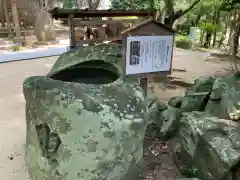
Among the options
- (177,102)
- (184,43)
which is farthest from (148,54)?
(184,43)

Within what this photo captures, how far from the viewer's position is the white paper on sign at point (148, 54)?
259 cm

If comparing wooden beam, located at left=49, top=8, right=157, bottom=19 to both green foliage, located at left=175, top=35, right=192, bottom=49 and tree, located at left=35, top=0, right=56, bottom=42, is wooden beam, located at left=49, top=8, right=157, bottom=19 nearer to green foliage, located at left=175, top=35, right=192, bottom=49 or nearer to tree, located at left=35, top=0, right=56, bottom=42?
tree, located at left=35, top=0, right=56, bottom=42

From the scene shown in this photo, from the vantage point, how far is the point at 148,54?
271cm

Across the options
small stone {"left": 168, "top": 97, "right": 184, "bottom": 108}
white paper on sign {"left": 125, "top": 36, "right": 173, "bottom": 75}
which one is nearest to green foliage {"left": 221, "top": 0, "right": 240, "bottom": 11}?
small stone {"left": 168, "top": 97, "right": 184, "bottom": 108}

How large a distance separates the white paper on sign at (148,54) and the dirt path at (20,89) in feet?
5.57

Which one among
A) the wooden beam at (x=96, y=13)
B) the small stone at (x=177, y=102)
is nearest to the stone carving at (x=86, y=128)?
the wooden beam at (x=96, y=13)

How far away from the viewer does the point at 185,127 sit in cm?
291

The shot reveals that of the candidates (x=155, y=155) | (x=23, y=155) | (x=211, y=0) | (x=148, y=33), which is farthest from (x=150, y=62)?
(x=211, y=0)

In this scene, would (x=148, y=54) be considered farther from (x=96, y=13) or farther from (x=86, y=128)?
(x=96, y=13)

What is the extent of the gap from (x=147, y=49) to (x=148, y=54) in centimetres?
6

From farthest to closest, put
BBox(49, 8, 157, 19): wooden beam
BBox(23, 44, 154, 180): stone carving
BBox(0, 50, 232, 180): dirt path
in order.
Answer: BBox(49, 8, 157, 19): wooden beam < BBox(0, 50, 232, 180): dirt path < BBox(23, 44, 154, 180): stone carving

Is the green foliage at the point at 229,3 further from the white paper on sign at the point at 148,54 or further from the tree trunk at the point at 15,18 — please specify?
the tree trunk at the point at 15,18

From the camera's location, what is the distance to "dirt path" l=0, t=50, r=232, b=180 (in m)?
3.18

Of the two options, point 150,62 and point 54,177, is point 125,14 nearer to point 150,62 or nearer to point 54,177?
point 150,62
